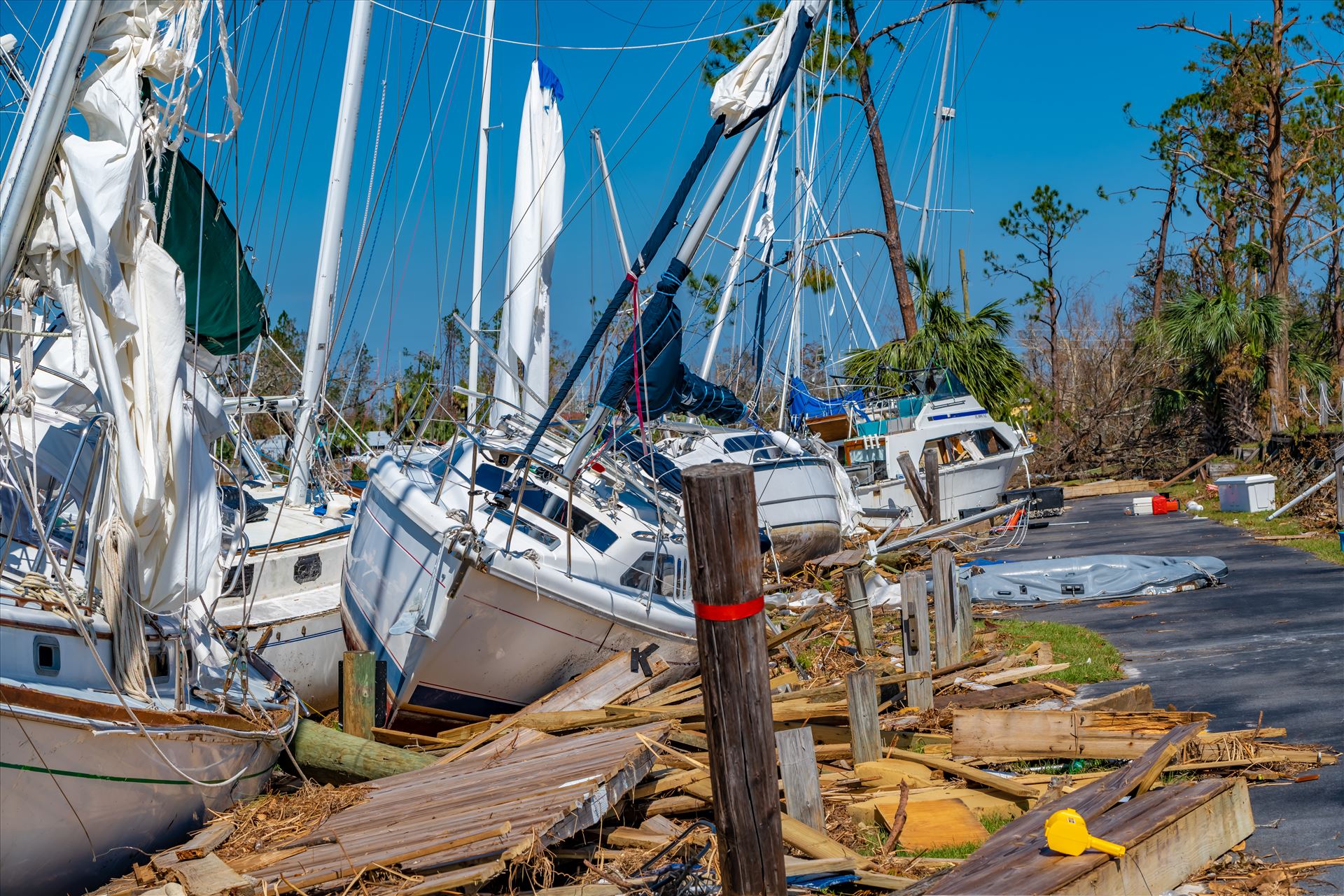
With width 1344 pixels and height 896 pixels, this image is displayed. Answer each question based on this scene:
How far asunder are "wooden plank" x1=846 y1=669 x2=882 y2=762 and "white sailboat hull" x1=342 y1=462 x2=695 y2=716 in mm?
3451

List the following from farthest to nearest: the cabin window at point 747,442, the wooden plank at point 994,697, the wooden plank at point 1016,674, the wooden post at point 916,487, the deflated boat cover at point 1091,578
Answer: the wooden post at point 916,487, the cabin window at point 747,442, the deflated boat cover at point 1091,578, the wooden plank at point 1016,674, the wooden plank at point 994,697

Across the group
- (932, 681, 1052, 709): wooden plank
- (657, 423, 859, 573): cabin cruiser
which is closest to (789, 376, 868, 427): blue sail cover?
(657, 423, 859, 573): cabin cruiser

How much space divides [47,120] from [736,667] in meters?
5.00

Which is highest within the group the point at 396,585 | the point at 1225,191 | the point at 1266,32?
the point at 1266,32

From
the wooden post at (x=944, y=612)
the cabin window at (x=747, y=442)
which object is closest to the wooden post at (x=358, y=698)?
the wooden post at (x=944, y=612)

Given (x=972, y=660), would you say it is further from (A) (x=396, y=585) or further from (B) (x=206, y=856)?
(B) (x=206, y=856)

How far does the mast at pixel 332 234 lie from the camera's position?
13375 mm

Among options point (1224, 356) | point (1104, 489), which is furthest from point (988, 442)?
point (1224, 356)

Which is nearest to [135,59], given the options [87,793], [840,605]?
[87,793]

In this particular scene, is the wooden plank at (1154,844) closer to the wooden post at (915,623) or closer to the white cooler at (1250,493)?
the wooden post at (915,623)

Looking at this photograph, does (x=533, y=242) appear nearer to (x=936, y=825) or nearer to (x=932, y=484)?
(x=936, y=825)

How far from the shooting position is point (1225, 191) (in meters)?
35.3

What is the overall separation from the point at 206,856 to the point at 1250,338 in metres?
29.2

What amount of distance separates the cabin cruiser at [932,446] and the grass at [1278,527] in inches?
168
